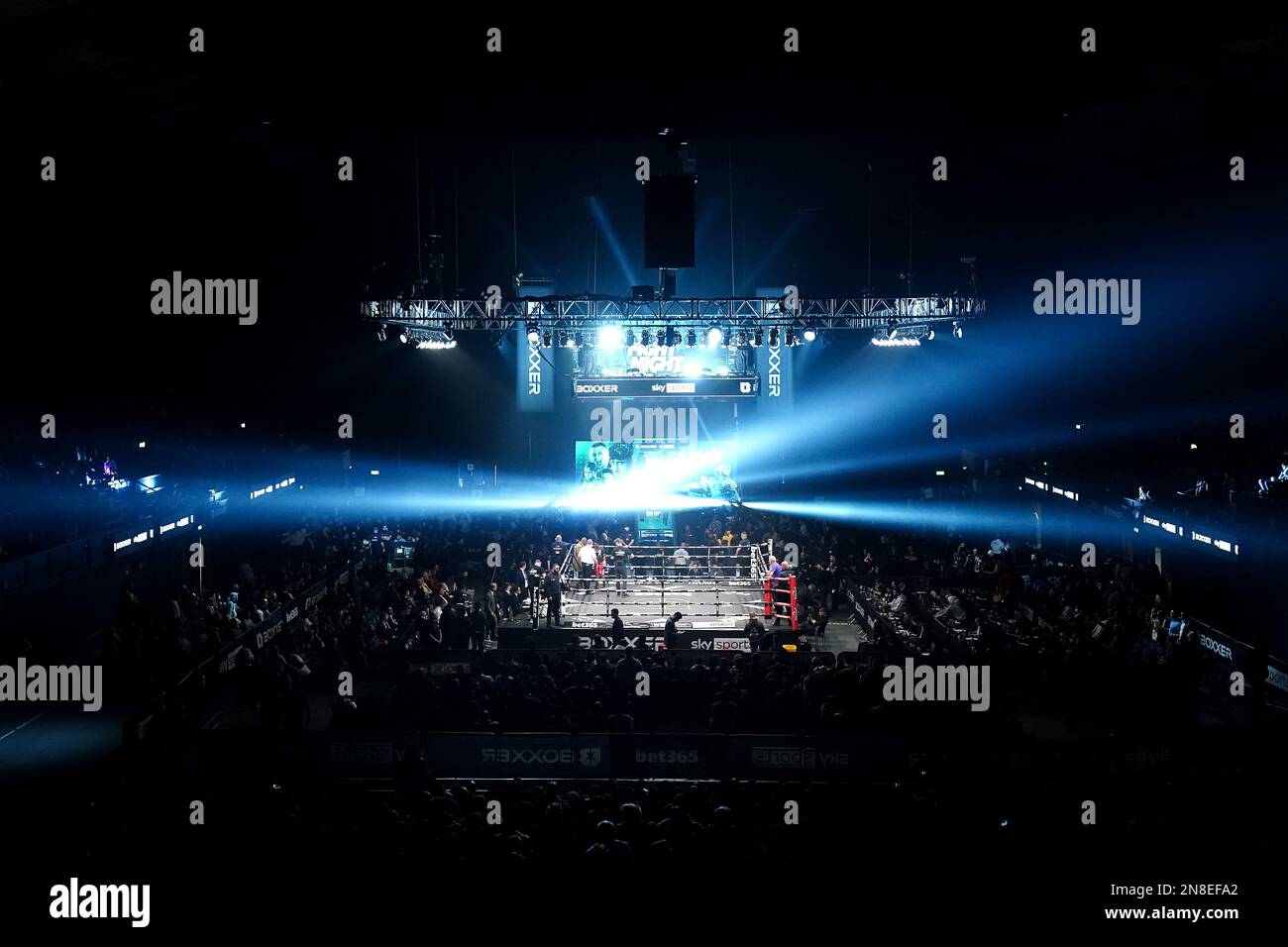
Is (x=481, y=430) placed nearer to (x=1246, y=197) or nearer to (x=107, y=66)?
(x=107, y=66)

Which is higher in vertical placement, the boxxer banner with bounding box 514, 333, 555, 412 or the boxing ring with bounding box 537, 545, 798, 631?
the boxxer banner with bounding box 514, 333, 555, 412

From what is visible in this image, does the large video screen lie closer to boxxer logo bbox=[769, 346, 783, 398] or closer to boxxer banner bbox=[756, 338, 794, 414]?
boxxer banner bbox=[756, 338, 794, 414]

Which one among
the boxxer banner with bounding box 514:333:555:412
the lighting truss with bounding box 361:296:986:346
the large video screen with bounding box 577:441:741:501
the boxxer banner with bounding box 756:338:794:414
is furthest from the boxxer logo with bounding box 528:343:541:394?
the boxxer banner with bounding box 756:338:794:414

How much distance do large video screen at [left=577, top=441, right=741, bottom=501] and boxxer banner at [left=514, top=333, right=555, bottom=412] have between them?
1.60 meters

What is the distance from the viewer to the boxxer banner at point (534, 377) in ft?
81.1

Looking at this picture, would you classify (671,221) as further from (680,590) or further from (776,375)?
(776,375)

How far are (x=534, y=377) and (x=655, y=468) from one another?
378 cm

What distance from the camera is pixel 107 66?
12.9 meters

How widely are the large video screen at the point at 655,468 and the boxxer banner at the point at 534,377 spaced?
5.24 ft

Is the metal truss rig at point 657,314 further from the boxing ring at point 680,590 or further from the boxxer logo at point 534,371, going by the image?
the boxxer logo at point 534,371

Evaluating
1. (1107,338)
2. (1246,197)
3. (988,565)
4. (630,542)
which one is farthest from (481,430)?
(1246,197)

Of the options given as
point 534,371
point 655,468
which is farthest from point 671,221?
point 534,371

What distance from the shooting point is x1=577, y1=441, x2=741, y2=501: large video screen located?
24188 mm

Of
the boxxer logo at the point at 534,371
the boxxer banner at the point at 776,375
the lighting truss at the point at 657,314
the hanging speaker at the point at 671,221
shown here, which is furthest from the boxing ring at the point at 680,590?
the hanging speaker at the point at 671,221
